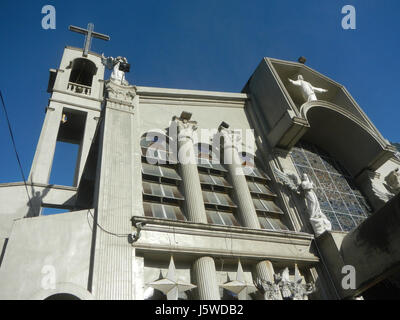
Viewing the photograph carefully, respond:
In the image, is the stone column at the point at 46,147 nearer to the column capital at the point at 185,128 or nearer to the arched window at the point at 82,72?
the arched window at the point at 82,72

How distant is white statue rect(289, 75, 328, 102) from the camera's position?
752 inches

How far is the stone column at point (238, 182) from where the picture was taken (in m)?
13.3

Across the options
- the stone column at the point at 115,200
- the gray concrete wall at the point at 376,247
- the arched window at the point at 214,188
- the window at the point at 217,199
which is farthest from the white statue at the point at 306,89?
the stone column at the point at 115,200

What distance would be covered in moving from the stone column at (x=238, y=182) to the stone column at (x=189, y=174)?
170 cm

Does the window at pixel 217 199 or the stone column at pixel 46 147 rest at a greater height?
the stone column at pixel 46 147

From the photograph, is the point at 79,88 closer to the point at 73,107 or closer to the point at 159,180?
the point at 73,107

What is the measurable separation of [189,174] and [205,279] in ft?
15.7

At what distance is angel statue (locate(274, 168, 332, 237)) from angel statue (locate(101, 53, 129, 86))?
8.11m

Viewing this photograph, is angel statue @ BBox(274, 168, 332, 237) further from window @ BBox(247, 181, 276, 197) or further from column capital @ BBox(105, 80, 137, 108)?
column capital @ BBox(105, 80, 137, 108)

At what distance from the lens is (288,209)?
47.8 ft

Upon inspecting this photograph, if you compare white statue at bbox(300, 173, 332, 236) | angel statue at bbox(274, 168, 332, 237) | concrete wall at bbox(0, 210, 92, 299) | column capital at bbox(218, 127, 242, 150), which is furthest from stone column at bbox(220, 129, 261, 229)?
concrete wall at bbox(0, 210, 92, 299)
